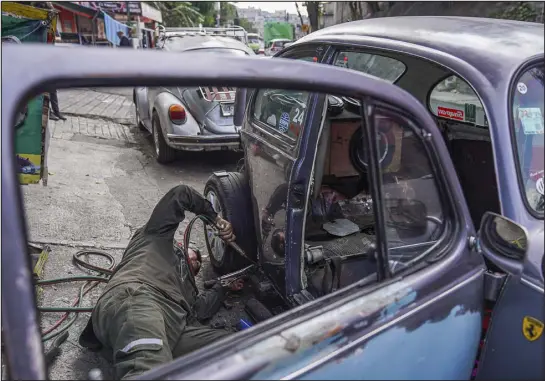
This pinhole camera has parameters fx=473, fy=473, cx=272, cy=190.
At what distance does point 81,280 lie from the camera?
3467mm

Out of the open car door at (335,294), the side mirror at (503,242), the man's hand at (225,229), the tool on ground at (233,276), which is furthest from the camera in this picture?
the tool on ground at (233,276)

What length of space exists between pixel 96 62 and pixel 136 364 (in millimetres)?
1294

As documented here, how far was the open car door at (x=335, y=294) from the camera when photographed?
93 cm

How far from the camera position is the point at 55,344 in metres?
2.62

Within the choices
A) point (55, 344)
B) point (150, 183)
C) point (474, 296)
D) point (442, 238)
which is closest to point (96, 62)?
point (442, 238)

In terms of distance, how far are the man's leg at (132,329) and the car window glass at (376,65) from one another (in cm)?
175

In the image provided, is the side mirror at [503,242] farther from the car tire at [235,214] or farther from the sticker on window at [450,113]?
the car tire at [235,214]

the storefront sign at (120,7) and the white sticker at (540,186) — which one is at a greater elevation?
the storefront sign at (120,7)

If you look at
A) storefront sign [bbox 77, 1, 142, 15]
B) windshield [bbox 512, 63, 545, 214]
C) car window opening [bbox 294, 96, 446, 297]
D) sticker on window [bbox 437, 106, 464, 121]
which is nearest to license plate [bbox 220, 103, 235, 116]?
car window opening [bbox 294, 96, 446, 297]

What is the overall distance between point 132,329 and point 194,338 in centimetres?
37

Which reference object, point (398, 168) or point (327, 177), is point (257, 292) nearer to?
point (327, 177)

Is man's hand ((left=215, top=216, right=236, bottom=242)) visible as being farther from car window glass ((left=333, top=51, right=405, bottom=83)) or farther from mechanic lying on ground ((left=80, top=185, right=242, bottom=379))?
car window glass ((left=333, top=51, right=405, bottom=83))

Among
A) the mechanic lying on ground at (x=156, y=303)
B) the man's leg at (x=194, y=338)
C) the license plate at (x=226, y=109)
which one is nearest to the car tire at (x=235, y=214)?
the mechanic lying on ground at (x=156, y=303)

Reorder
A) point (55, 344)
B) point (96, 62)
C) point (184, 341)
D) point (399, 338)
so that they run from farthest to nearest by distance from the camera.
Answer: point (55, 344)
point (184, 341)
point (399, 338)
point (96, 62)
